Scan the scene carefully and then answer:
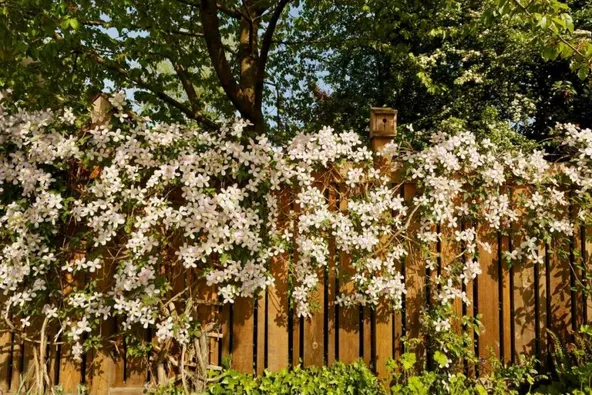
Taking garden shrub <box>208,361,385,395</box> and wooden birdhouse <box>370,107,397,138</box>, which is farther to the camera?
wooden birdhouse <box>370,107,397,138</box>

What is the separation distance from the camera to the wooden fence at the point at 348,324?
290 cm

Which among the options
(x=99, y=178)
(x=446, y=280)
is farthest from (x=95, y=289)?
(x=446, y=280)

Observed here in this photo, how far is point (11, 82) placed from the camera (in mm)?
4445

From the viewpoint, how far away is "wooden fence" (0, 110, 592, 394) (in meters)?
2.90

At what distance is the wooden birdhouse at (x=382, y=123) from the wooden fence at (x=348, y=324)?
8cm

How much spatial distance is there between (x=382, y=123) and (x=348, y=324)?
4.62 ft

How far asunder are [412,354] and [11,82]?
4.52 meters

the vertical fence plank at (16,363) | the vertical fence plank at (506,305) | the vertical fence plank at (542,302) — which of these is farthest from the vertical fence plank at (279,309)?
the vertical fence plank at (542,302)

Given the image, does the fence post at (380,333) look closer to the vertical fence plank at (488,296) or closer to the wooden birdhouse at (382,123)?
the wooden birdhouse at (382,123)

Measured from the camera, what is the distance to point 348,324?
3.01m

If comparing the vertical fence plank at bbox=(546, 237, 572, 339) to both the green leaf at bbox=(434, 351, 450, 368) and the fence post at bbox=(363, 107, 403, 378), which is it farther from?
the fence post at bbox=(363, 107, 403, 378)

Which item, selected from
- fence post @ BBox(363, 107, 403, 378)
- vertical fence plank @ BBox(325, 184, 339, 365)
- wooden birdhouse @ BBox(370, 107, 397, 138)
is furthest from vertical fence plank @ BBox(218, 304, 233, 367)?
wooden birdhouse @ BBox(370, 107, 397, 138)

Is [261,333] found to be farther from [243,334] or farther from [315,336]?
[315,336]

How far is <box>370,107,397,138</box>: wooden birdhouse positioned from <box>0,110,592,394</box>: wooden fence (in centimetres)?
8
